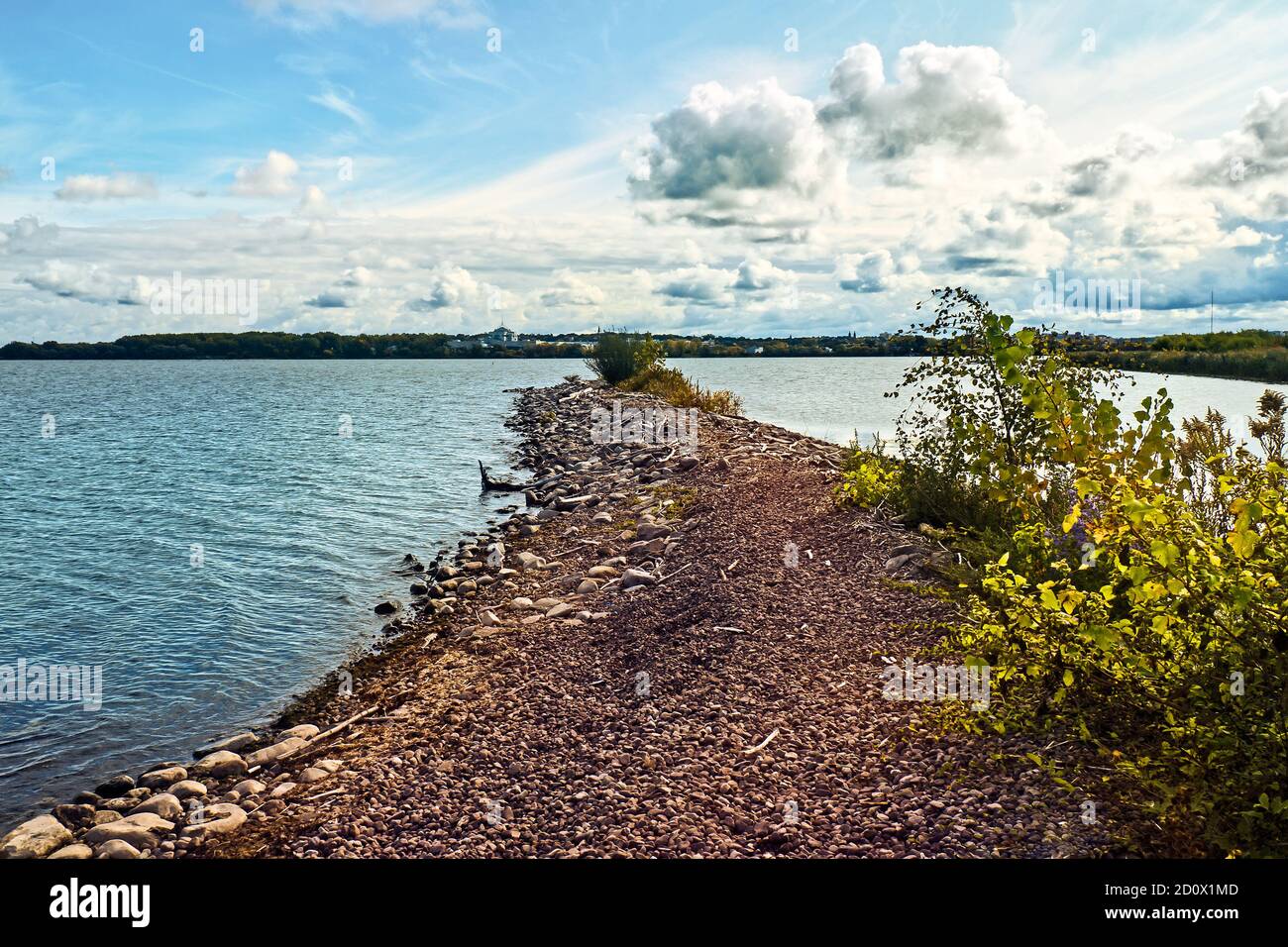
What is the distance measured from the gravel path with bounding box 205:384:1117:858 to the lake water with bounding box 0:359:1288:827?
4.47 ft

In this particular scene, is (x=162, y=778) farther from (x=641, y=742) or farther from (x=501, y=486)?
(x=501, y=486)

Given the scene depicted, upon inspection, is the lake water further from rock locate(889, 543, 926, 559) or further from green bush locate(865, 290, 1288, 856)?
green bush locate(865, 290, 1288, 856)

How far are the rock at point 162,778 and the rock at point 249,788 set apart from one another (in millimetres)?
716

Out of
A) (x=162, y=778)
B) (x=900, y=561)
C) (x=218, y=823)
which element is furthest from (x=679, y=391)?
(x=218, y=823)

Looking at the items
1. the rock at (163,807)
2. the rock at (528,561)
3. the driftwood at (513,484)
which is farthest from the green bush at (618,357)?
the rock at (163,807)

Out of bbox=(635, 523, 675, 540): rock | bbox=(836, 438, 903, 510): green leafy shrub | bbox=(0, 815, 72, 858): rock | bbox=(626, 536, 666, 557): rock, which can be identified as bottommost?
bbox=(0, 815, 72, 858): rock

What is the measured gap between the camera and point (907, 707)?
5230mm

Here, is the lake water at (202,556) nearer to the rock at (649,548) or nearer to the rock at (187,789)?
the rock at (187,789)

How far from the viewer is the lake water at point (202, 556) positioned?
782 cm

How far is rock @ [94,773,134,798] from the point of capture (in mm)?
6438

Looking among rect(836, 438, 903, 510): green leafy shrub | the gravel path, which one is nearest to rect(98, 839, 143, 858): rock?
the gravel path

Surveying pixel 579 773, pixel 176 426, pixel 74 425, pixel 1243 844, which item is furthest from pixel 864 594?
pixel 74 425

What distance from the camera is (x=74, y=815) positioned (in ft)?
19.9

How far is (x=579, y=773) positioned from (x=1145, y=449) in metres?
3.84
